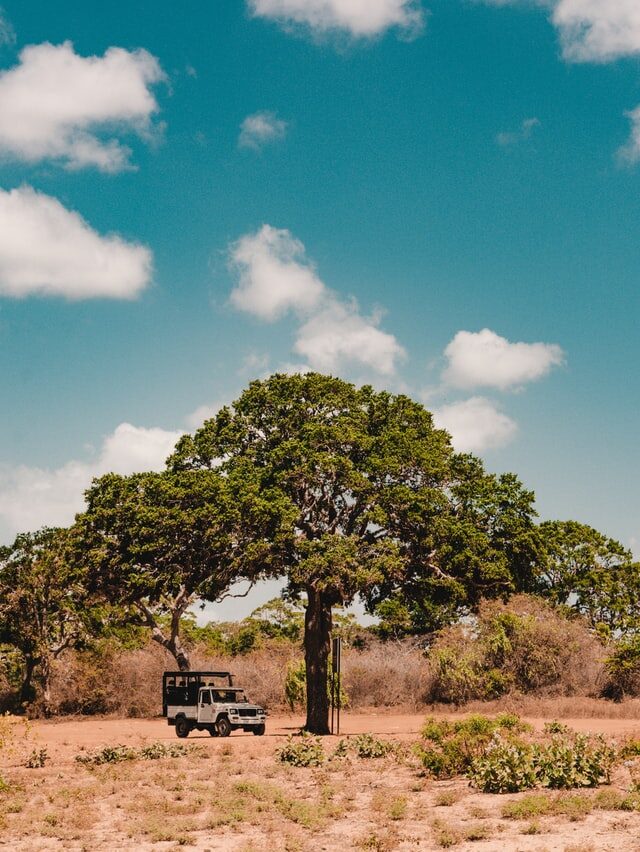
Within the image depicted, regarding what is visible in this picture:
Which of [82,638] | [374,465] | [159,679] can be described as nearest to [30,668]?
[82,638]

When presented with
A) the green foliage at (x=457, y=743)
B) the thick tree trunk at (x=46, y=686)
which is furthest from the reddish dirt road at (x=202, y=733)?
the green foliage at (x=457, y=743)

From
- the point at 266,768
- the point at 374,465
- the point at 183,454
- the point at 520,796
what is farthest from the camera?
the point at 183,454

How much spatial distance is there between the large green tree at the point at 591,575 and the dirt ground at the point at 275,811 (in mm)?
30152

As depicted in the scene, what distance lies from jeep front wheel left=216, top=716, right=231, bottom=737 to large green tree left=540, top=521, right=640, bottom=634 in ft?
75.5

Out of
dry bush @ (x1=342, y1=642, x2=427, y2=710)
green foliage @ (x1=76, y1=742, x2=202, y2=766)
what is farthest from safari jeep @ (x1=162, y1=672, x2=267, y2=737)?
dry bush @ (x1=342, y1=642, x2=427, y2=710)

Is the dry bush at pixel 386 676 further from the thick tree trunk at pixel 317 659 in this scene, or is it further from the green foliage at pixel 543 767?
the green foliage at pixel 543 767

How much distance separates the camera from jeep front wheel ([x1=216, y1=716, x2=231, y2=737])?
31844 mm

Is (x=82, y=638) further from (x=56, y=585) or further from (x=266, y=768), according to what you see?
(x=266, y=768)

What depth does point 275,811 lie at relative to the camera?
15438 millimetres

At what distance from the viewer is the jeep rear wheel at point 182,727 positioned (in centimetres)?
3203

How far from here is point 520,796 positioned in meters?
16.0

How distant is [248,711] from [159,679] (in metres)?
16.2

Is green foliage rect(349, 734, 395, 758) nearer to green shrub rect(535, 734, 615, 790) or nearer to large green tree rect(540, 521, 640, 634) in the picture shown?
green shrub rect(535, 734, 615, 790)

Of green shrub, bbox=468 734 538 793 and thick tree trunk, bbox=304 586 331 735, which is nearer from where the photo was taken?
green shrub, bbox=468 734 538 793
